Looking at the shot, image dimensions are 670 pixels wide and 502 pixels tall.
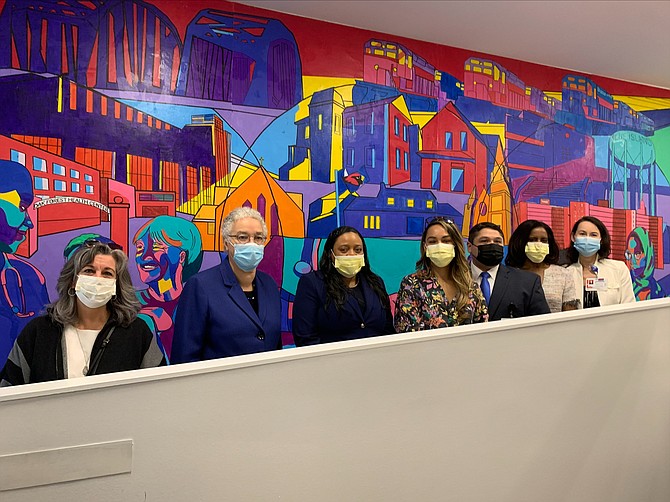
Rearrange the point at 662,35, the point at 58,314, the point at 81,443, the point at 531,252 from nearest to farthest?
the point at 81,443, the point at 58,314, the point at 531,252, the point at 662,35

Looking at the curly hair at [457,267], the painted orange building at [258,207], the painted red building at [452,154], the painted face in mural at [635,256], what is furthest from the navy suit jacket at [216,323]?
the painted face in mural at [635,256]

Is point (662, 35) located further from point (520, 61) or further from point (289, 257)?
point (289, 257)

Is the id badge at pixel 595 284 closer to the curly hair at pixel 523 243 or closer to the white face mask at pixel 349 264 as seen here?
the curly hair at pixel 523 243

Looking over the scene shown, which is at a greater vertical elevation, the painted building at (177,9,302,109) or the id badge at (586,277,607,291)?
the painted building at (177,9,302,109)

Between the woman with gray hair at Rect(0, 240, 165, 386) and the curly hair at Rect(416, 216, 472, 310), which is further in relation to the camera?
the curly hair at Rect(416, 216, 472, 310)

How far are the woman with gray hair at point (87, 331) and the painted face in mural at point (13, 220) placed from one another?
3.14ft

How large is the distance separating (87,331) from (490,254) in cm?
188

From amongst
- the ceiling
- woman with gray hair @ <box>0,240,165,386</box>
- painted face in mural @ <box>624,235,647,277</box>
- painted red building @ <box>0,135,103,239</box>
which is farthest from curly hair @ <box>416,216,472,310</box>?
painted face in mural @ <box>624,235,647,277</box>

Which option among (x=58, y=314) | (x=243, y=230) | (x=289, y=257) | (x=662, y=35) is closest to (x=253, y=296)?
(x=243, y=230)

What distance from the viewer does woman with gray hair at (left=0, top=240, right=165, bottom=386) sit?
5.71ft

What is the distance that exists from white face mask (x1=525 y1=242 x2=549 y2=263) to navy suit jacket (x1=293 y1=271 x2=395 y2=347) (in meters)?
1.04

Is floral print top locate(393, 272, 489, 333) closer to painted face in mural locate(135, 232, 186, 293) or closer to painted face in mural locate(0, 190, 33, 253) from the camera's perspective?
painted face in mural locate(135, 232, 186, 293)

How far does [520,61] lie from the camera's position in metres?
4.31

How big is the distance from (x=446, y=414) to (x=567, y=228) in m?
3.84
